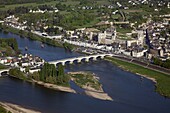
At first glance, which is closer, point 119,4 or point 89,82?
point 89,82

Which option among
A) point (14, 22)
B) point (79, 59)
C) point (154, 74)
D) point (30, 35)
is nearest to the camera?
point (154, 74)

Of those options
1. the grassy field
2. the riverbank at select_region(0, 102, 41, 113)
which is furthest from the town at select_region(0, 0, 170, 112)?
the riverbank at select_region(0, 102, 41, 113)

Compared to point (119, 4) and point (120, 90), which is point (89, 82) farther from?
point (119, 4)

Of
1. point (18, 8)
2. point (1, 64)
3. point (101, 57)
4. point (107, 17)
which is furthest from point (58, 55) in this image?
point (18, 8)

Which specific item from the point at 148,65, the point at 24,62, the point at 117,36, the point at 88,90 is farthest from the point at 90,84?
the point at 117,36

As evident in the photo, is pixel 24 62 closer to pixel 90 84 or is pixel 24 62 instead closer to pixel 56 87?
pixel 56 87

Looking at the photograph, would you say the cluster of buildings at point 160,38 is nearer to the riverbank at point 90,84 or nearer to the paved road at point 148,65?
the paved road at point 148,65

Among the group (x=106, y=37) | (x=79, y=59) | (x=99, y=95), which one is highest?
(x=106, y=37)

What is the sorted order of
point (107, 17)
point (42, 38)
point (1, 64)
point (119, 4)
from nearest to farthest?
point (1, 64)
point (42, 38)
point (107, 17)
point (119, 4)
